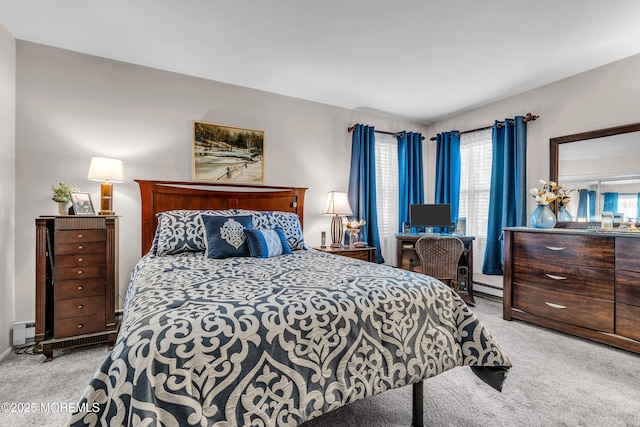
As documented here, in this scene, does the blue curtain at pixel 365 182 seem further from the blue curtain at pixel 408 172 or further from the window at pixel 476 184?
the window at pixel 476 184

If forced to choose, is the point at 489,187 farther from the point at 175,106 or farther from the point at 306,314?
the point at 175,106

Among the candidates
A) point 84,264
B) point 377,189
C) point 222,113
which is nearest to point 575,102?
point 377,189

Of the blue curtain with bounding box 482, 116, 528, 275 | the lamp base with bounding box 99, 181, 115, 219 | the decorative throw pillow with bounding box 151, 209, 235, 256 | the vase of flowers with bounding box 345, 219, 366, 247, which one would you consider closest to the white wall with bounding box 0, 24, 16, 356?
the lamp base with bounding box 99, 181, 115, 219

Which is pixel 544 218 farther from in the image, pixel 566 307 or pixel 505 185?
pixel 566 307

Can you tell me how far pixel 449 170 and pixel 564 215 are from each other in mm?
1459

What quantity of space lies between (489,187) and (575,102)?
1.20 meters

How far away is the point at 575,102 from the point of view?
308 centimetres

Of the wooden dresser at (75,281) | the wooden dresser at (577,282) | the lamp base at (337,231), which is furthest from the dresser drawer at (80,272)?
the wooden dresser at (577,282)

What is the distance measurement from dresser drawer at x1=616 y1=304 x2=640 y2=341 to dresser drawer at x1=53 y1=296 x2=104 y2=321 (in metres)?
4.01

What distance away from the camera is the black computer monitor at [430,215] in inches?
156

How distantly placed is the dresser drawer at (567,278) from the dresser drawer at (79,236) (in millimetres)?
3726

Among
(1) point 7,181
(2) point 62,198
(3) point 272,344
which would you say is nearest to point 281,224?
(2) point 62,198

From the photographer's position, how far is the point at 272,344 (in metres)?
1.08

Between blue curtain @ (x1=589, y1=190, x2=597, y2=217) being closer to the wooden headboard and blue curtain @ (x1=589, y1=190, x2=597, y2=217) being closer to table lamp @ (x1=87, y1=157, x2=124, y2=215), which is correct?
the wooden headboard
